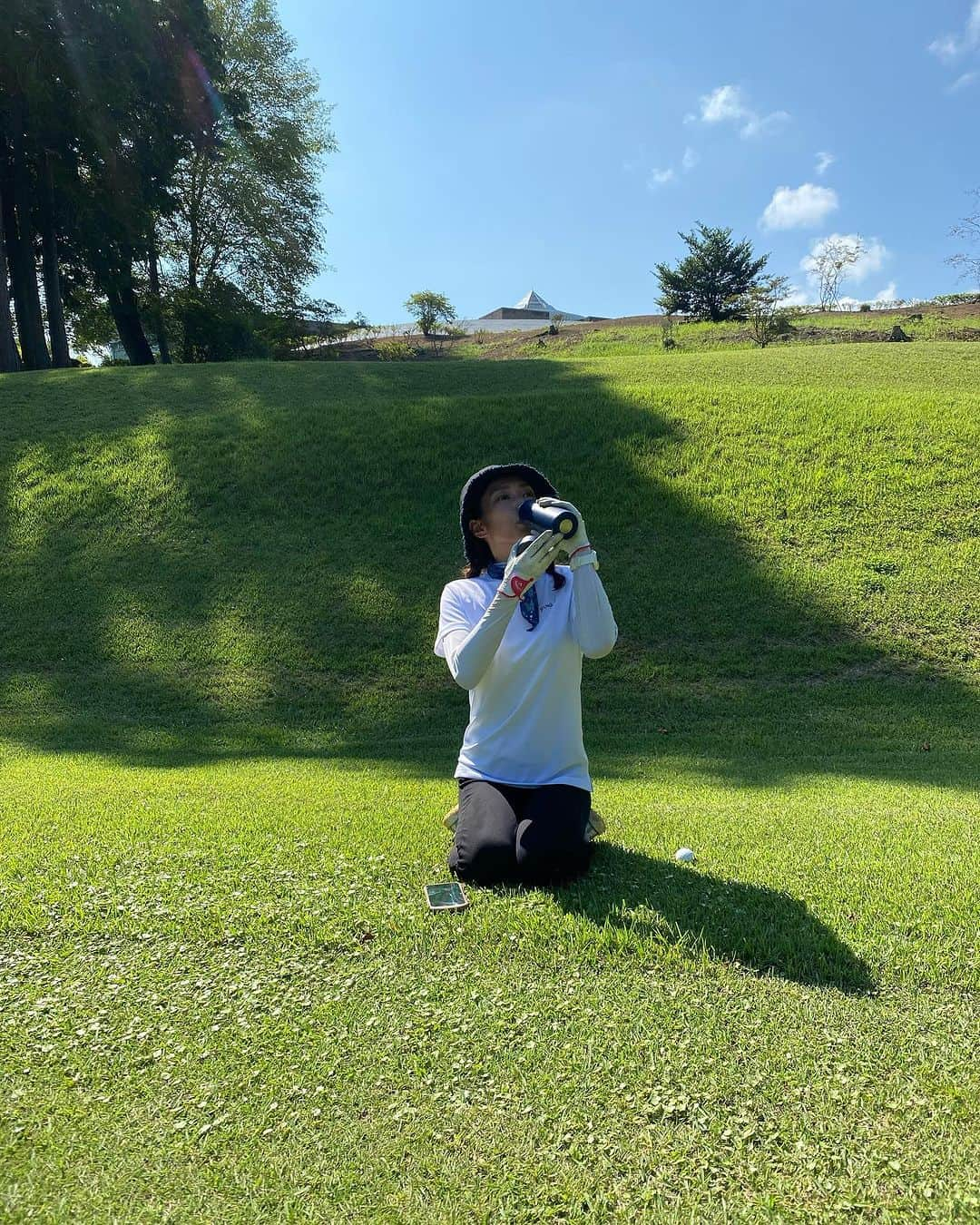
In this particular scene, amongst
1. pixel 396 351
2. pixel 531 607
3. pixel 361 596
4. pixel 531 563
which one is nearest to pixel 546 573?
pixel 531 607

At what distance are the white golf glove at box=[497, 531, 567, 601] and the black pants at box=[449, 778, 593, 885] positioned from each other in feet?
2.89

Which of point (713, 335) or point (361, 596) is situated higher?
point (713, 335)

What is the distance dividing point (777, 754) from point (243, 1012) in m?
5.28

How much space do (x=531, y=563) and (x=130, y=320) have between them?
89.6 feet

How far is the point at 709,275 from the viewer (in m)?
39.4

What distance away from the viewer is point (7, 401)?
15445 mm

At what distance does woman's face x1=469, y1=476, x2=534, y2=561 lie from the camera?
143 inches

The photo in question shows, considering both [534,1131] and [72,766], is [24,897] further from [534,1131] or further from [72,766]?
[72,766]

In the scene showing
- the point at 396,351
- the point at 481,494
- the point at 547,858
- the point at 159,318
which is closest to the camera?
the point at 547,858

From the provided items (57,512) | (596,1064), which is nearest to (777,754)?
(596,1064)

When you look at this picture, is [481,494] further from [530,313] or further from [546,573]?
[530,313]

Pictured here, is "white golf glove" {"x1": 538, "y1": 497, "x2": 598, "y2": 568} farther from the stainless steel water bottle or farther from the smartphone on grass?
the smartphone on grass

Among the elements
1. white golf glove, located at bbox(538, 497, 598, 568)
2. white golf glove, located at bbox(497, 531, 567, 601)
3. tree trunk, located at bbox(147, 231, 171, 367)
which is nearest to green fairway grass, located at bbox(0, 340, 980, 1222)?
white golf glove, located at bbox(497, 531, 567, 601)

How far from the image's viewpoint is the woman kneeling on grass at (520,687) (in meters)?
3.27
